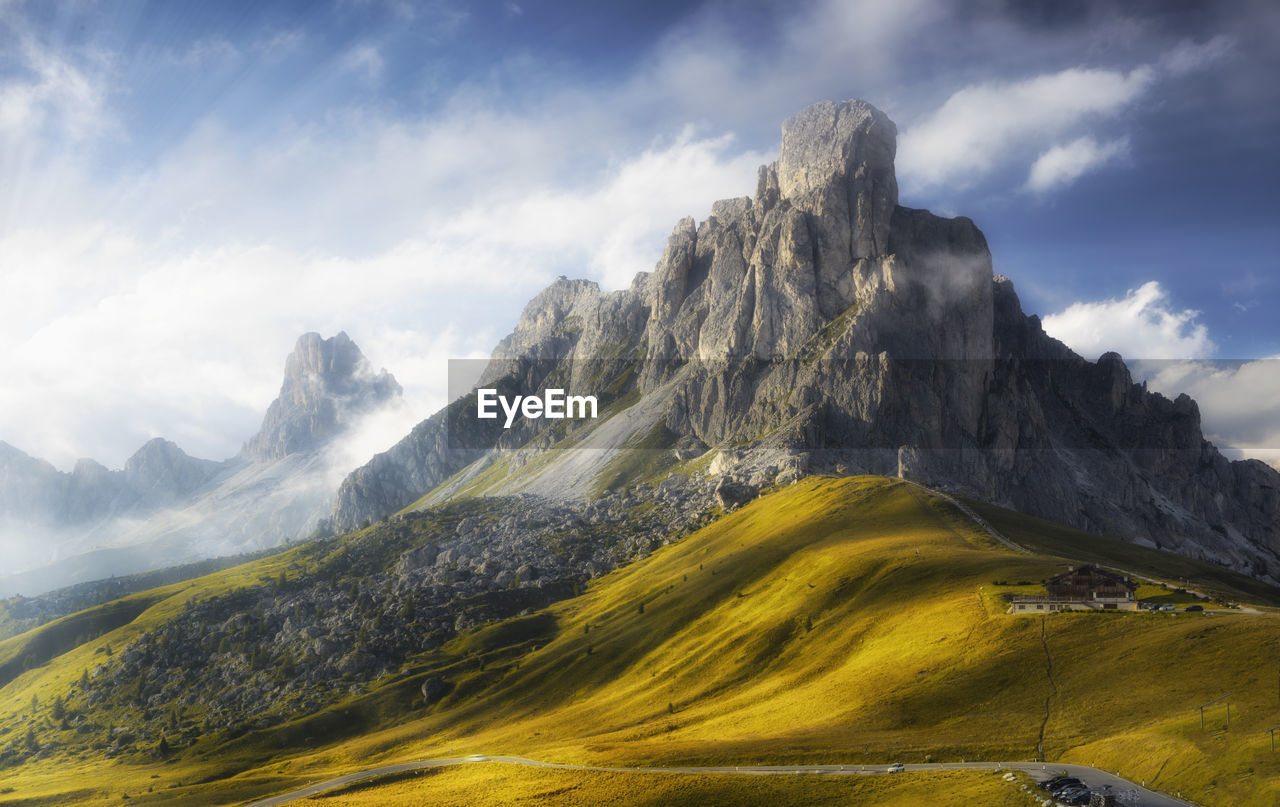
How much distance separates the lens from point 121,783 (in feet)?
581

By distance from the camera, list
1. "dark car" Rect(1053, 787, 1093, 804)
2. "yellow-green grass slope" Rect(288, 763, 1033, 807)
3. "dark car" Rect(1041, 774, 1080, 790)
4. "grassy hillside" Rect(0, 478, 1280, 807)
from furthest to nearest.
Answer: "grassy hillside" Rect(0, 478, 1280, 807), "yellow-green grass slope" Rect(288, 763, 1033, 807), "dark car" Rect(1041, 774, 1080, 790), "dark car" Rect(1053, 787, 1093, 804)

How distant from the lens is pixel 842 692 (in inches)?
4299

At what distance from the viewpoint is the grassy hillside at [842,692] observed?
258ft

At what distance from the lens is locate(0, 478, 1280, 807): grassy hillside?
78750 mm

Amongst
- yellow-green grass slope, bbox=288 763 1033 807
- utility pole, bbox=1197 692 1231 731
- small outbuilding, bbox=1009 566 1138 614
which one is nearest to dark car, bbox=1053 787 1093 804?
yellow-green grass slope, bbox=288 763 1033 807

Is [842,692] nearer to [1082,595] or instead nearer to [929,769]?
[929,769]

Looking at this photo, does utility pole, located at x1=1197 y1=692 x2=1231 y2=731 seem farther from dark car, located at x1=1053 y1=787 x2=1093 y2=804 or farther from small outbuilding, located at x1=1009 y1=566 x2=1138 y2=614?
small outbuilding, located at x1=1009 y1=566 x2=1138 y2=614

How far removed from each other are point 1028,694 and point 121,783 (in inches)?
7487

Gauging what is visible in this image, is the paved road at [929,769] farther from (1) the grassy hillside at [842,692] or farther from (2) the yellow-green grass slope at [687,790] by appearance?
(1) the grassy hillside at [842,692]

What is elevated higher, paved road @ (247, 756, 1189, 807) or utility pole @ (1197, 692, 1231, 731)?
utility pole @ (1197, 692, 1231, 731)

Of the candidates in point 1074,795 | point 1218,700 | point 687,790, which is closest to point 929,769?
point 1074,795

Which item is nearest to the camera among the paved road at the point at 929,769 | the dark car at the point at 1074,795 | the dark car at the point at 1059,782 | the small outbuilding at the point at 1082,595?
the paved road at the point at 929,769

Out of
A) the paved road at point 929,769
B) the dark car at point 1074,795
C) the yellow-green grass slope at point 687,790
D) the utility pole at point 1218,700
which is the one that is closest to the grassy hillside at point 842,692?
the utility pole at point 1218,700

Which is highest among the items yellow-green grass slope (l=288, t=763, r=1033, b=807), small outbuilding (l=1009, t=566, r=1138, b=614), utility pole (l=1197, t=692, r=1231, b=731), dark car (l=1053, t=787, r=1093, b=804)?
small outbuilding (l=1009, t=566, r=1138, b=614)
